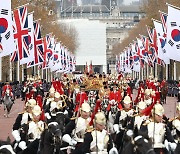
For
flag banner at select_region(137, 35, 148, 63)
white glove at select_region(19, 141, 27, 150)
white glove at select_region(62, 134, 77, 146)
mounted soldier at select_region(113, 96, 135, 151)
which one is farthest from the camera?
flag banner at select_region(137, 35, 148, 63)

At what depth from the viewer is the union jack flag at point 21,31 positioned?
3131 cm

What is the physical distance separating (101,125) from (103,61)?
135668 mm

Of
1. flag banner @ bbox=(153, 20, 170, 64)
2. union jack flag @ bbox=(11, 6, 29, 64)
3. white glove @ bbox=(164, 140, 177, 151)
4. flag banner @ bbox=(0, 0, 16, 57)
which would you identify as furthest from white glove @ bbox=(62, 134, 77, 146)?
flag banner @ bbox=(153, 20, 170, 64)

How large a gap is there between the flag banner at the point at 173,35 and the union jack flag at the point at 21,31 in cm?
632

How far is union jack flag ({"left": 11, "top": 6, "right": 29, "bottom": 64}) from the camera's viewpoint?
1233 inches

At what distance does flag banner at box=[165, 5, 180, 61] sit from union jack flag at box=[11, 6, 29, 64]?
6.32 meters

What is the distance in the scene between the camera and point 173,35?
3050cm

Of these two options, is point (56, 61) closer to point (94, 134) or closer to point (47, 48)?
point (47, 48)

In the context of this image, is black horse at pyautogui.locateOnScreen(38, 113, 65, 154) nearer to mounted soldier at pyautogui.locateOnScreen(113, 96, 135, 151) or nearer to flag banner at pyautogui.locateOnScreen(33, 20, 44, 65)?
mounted soldier at pyautogui.locateOnScreen(113, 96, 135, 151)

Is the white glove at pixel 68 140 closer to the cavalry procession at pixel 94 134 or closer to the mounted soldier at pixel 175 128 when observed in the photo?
the cavalry procession at pixel 94 134

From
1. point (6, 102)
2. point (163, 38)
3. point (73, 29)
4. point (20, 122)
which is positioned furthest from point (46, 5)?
point (73, 29)

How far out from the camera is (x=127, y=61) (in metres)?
75.1

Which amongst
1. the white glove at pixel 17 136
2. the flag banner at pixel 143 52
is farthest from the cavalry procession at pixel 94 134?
the flag banner at pixel 143 52

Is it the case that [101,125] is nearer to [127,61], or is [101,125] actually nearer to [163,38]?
[163,38]
